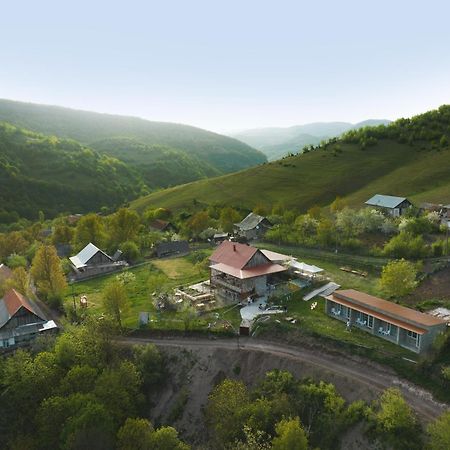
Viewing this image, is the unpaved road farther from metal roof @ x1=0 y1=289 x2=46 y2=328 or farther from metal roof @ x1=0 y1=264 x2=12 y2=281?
metal roof @ x1=0 y1=264 x2=12 y2=281

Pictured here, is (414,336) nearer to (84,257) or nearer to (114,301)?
(114,301)

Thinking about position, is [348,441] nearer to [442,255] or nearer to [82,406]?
[82,406]

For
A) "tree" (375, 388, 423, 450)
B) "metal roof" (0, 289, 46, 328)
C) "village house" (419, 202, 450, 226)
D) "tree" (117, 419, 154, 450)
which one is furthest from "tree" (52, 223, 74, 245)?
"tree" (375, 388, 423, 450)

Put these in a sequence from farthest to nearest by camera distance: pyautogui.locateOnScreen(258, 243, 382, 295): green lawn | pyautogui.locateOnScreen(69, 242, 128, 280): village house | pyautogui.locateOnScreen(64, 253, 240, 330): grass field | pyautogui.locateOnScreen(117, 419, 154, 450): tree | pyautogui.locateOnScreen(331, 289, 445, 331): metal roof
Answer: pyautogui.locateOnScreen(69, 242, 128, 280): village house
pyautogui.locateOnScreen(258, 243, 382, 295): green lawn
pyautogui.locateOnScreen(64, 253, 240, 330): grass field
pyautogui.locateOnScreen(331, 289, 445, 331): metal roof
pyautogui.locateOnScreen(117, 419, 154, 450): tree

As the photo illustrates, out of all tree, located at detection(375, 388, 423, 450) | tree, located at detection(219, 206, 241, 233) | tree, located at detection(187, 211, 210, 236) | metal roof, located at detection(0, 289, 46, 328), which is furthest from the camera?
tree, located at detection(187, 211, 210, 236)

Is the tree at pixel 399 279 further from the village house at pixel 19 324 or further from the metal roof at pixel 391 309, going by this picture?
the village house at pixel 19 324

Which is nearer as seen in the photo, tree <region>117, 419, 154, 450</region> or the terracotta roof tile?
tree <region>117, 419, 154, 450</region>
